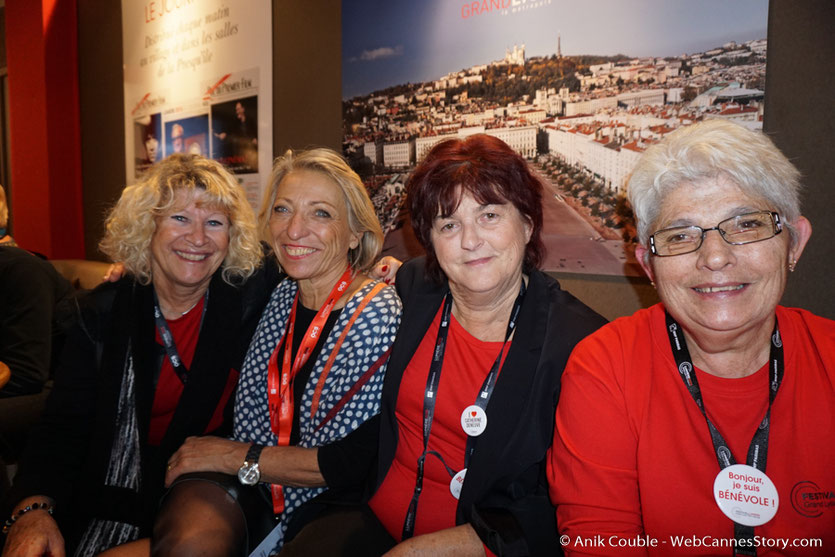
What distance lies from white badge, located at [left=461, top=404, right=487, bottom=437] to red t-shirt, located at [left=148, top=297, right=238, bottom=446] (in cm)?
105

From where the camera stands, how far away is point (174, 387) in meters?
2.10

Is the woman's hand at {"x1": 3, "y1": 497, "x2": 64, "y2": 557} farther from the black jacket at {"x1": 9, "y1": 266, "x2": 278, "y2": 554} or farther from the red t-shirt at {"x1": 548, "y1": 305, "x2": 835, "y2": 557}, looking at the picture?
the red t-shirt at {"x1": 548, "y1": 305, "x2": 835, "y2": 557}

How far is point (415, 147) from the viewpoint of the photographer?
3174 mm

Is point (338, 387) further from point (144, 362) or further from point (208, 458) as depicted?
point (144, 362)

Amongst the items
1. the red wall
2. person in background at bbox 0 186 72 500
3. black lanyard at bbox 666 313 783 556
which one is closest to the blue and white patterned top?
black lanyard at bbox 666 313 783 556

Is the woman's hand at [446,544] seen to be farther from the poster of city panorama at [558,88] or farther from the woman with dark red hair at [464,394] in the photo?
the poster of city panorama at [558,88]

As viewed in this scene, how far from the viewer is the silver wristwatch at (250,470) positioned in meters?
1.73

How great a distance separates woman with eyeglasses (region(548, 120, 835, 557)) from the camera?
3.82 ft

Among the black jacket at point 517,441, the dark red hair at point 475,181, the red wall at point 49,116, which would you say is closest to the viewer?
the black jacket at point 517,441

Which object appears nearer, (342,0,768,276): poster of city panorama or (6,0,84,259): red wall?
(342,0,768,276): poster of city panorama

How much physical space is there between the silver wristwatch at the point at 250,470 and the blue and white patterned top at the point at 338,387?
0.39 ft

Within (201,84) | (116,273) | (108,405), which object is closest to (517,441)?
(108,405)

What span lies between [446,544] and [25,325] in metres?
2.66

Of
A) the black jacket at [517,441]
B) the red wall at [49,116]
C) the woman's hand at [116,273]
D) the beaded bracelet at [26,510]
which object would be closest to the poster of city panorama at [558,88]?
the black jacket at [517,441]
